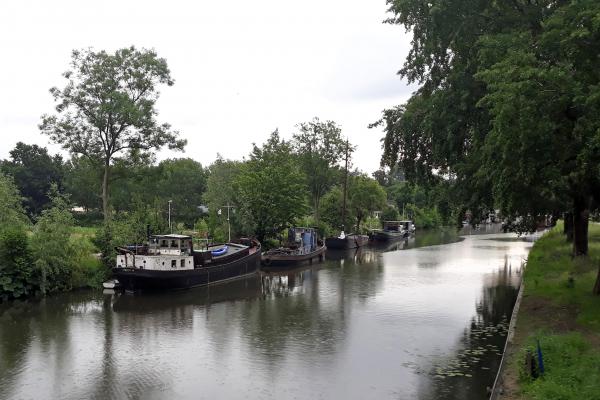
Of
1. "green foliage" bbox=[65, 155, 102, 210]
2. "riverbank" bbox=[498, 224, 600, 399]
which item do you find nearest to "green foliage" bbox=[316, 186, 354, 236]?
"green foliage" bbox=[65, 155, 102, 210]

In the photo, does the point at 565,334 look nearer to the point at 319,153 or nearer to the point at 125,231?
the point at 125,231

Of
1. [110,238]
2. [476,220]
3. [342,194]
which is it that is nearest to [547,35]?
[476,220]

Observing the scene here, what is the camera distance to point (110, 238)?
38.2 m

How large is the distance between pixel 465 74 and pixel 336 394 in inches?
600

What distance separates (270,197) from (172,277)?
2233 cm

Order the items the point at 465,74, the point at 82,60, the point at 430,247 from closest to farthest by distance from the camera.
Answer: the point at 465,74, the point at 82,60, the point at 430,247

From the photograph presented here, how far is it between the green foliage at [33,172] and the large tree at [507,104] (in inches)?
2492

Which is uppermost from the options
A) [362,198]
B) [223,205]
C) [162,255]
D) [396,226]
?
[362,198]

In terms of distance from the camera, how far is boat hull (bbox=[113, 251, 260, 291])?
34812 mm

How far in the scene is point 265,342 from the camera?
77.4 ft

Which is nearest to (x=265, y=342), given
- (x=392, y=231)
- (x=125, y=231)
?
(x=125, y=231)

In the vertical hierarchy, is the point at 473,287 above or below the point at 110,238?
below

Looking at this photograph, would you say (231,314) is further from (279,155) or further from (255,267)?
(279,155)

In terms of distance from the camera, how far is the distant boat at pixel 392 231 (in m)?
82.2
